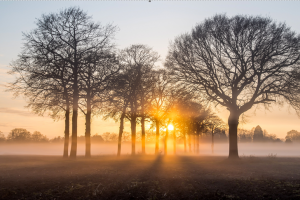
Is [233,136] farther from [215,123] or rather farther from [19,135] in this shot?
A: [19,135]

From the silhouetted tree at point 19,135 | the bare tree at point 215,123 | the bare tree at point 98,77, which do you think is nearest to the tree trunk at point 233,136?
the bare tree at point 98,77

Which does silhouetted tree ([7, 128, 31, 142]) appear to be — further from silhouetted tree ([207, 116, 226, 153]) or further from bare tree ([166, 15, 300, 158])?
bare tree ([166, 15, 300, 158])

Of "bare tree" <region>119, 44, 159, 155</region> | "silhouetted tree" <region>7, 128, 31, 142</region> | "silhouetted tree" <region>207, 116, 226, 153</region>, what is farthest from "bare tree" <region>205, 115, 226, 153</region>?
"silhouetted tree" <region>7, 128, 31, 142</region>

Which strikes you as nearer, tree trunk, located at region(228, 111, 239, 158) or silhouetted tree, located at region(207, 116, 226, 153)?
tree trunk, located at region(228, 111, 239, 158)

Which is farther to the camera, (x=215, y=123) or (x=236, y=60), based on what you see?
(x=215, y=123)

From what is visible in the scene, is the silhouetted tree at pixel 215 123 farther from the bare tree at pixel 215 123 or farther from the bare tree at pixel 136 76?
the bare tree at pixel 136 76

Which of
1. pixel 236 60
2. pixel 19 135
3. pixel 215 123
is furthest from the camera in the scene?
pixel 19 135

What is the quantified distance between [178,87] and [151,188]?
14.6 metres

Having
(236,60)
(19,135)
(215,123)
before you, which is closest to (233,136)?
(236,60)

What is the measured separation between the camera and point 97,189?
9.84 metres

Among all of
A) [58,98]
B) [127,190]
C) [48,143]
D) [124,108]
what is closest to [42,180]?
[127,190]

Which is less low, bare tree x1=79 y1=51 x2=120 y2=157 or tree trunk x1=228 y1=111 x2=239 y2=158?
bare tree x1=79 y1=51 x2=120 y2=157

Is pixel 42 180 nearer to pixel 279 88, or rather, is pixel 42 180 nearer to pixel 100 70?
pixel 100 70

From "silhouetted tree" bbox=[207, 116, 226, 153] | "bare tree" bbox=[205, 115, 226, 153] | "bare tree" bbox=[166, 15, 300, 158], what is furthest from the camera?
"silhouetted tree" bbox=[207, 116, 226, 153]
